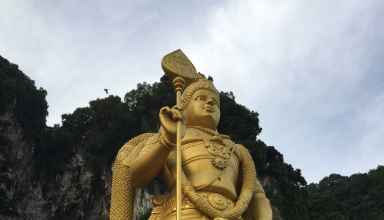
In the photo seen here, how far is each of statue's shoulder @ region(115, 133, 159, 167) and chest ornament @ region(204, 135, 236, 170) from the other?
48cm

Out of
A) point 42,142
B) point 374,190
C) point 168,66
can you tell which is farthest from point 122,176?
point 374,190

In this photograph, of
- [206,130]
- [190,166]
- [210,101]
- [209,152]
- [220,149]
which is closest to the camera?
[190,166]

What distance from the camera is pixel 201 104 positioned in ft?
19.4

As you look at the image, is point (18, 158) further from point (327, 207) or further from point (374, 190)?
point (374, 190)

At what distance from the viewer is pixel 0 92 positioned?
2459cm

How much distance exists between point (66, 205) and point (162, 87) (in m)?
5.46

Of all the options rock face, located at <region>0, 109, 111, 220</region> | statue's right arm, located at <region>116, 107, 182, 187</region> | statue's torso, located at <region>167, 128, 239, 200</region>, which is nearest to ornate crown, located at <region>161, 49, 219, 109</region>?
statue's torso, located at <region>167, 128, 239, 200</region>

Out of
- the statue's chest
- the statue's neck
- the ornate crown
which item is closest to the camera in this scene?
the statue's chest

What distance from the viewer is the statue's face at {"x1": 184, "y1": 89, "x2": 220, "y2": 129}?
5.87 metres

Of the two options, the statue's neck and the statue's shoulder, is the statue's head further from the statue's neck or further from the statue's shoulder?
the statue's shoulder

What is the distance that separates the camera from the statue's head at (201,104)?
19.3 feet

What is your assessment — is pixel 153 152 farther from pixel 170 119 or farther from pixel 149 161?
pixel 170 119

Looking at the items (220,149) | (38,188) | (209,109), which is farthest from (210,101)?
(38,188)

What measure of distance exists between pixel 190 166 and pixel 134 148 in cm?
55
